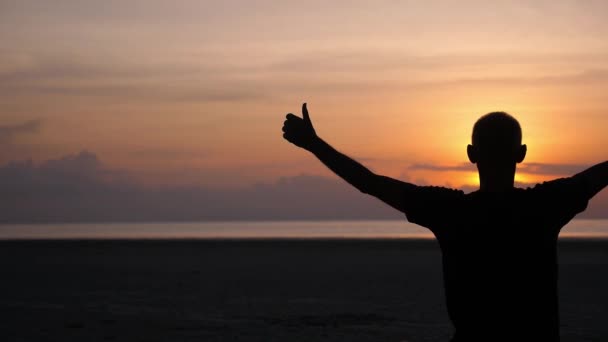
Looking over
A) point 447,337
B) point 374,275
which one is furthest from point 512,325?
point 374,275

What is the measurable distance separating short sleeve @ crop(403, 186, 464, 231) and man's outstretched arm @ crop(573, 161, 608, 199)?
1.66 feet

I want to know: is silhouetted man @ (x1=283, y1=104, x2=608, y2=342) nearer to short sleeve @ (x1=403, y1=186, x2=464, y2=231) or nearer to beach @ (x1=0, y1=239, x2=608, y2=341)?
short sleeve @ (x1=403, y1=186, x2=464, y2=231)

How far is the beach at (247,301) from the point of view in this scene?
1293cm

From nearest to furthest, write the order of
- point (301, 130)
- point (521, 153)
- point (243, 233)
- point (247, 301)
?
1. point (521, 153)
2. point (301, 130)
3. point (247, 301)
4. point (243, 233)

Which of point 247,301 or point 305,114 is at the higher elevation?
point 305,114

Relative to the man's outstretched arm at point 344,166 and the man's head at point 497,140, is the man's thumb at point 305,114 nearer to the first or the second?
the man's outstretched arm at point 344,166

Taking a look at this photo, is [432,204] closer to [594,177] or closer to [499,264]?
[499,264]

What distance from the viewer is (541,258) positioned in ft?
9.69

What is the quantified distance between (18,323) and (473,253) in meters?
12.4

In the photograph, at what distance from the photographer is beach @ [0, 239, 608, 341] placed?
42.4 feet

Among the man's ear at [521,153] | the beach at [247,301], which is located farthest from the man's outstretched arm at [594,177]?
the beach at [247,301]

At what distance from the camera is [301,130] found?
10.5ft

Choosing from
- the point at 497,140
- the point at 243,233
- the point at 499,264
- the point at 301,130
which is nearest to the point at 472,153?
the point at 497,140

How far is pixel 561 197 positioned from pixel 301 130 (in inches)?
39.6
